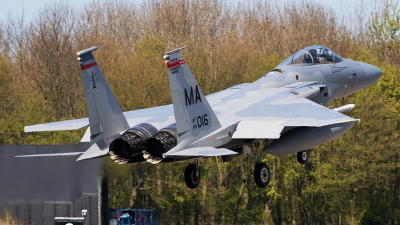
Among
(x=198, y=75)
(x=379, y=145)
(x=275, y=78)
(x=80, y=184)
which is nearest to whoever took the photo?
(x=275, y=78)

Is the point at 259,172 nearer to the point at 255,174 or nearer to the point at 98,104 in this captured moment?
the point at 255,174

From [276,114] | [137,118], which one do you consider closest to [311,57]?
[276,114]

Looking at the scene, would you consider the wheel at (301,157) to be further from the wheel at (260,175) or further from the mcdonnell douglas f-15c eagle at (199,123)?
the wheel at (260,175)

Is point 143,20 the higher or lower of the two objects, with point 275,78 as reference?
higher

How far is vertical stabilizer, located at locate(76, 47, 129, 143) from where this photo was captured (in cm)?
2018

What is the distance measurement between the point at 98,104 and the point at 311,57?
6812 mm

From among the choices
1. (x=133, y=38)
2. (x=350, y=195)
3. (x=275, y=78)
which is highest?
(x=133, y=38)

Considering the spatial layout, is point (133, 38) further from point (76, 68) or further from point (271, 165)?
point (271, 165)

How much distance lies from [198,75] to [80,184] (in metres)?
19.5

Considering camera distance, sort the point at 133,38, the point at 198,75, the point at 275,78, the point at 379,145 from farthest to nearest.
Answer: the point at 133,38
the point at 198,75
the point at 379,145
the point at 275,78

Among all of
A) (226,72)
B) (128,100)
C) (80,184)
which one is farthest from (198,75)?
(80,184)

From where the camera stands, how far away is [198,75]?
4650 centimetres

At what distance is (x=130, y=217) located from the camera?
34938 millimetres

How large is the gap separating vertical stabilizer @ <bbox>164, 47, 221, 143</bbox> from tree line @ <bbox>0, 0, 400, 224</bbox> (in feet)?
64.0
